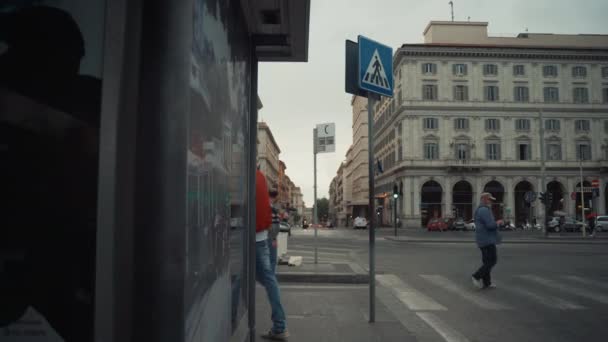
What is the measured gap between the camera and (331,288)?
7789 mm

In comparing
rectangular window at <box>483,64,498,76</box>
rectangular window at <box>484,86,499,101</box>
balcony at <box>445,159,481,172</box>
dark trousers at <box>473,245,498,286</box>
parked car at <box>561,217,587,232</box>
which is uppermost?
rectangular window at <box>483,64,498,76</box>

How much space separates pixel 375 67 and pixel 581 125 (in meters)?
62.6

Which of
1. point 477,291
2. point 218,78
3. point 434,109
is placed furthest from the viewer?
point 434,109

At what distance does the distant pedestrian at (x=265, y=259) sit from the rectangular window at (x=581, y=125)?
63650 millimetres

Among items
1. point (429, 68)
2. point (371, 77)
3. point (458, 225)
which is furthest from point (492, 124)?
point (371, 77)

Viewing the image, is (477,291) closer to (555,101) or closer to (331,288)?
(331,288)

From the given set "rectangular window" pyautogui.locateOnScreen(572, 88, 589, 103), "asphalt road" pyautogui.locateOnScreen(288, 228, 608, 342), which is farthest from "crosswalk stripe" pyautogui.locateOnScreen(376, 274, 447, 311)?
"rectangular window" pyautogui.locateOnScreen(572, 88, 589, 103)

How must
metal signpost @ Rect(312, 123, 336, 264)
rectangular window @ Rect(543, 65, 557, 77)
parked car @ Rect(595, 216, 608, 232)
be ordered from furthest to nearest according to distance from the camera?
rectangular window @ Rect(543, 65, 557, 77)
parked car @ Rect(595, 216, 608, 232)
metal signpost @ Rect(312, 123, 336, 264)

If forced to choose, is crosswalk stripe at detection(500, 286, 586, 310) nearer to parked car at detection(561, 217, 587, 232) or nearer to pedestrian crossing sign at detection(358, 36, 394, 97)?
pedestrian crossing sign at detection(358, 36, 394, 97)

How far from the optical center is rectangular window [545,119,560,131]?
5744 centimetres

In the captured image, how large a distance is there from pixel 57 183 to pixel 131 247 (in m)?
0.36

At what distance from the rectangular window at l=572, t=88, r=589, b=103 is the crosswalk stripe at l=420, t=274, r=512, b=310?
58754 millimetres

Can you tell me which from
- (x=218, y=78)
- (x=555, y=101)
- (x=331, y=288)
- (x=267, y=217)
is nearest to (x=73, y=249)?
(x=218, y=78)

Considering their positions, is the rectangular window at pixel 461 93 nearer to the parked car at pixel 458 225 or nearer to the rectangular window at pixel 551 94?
the rectangular window at pixel 551 94
